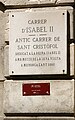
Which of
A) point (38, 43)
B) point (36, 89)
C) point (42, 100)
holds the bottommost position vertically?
point (42, 100)

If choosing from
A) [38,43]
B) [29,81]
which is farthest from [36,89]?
[38,43]

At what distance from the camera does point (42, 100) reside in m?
4.66

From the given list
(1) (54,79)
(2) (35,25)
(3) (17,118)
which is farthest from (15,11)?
(3) (17,118)

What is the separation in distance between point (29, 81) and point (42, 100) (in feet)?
0.87

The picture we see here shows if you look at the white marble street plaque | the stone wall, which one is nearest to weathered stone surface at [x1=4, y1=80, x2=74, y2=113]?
the stone wall

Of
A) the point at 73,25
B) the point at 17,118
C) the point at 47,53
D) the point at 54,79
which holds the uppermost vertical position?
the point at 73,25

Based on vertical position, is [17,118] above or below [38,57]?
below

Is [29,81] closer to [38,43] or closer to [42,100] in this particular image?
[42,100]

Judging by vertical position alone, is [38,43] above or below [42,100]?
above

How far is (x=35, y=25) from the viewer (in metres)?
4.74

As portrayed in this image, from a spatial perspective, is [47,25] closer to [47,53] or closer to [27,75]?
[47,53]

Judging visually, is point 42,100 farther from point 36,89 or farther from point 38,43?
point 38,43

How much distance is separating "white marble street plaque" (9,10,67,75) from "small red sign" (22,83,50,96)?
0.45 feet

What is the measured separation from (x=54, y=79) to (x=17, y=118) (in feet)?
2.03
